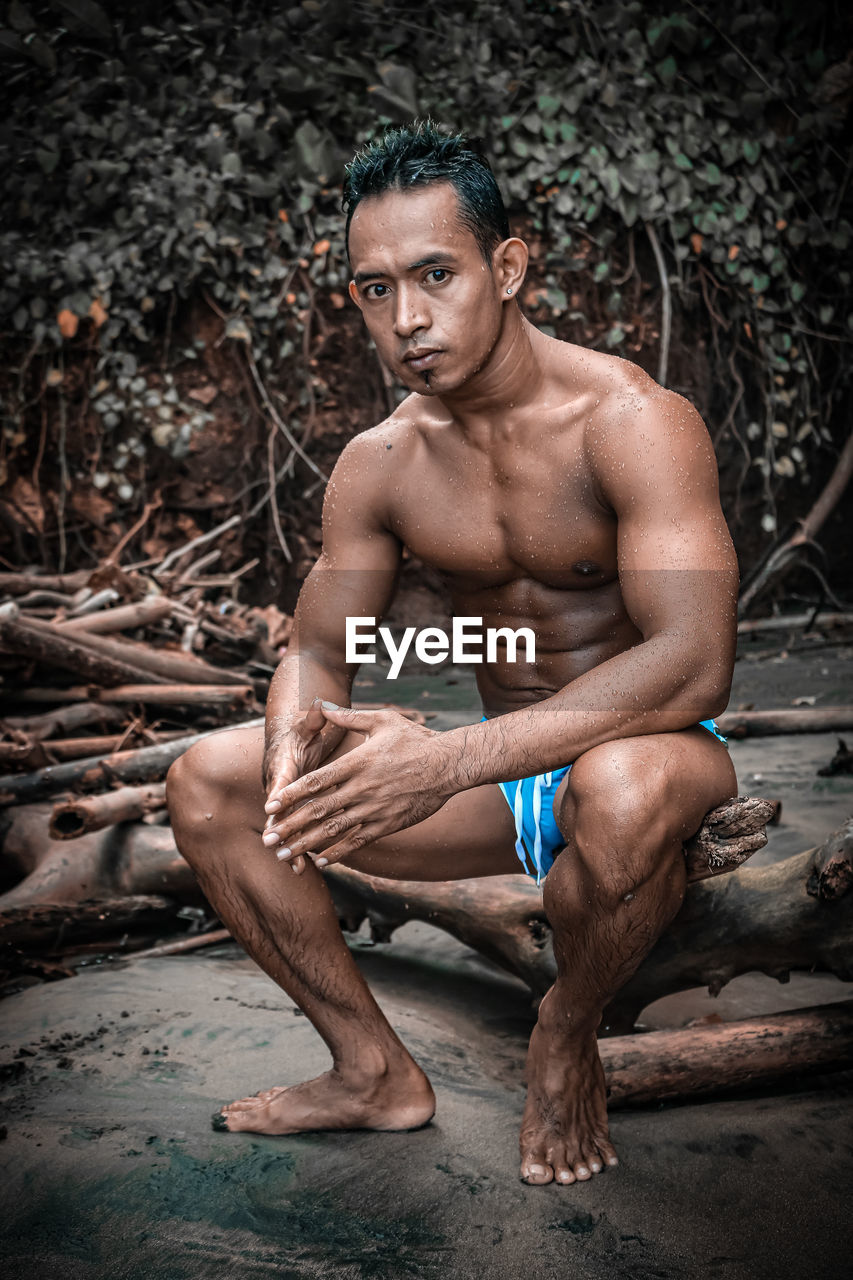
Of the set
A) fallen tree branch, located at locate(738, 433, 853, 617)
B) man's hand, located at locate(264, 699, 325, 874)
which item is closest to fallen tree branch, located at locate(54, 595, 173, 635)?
man's hand, located at locate(264, 699, 325, 874)

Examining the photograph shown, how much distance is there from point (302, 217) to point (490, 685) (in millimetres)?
4498

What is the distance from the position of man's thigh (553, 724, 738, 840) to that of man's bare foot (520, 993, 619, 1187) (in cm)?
39

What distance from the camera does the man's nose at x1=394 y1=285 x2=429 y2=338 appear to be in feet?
6.49

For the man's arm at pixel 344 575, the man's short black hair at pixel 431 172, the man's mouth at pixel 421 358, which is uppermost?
the man's short black hair at pixel 431 172

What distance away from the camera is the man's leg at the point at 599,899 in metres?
1.72

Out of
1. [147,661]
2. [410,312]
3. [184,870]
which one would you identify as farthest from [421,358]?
[147,661]

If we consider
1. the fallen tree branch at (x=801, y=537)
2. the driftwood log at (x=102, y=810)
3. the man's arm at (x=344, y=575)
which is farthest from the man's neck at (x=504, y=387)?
the fallen tree branch at (x=801, y=537)

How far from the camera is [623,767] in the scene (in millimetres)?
1738

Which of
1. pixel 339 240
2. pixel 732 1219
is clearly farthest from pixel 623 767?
pixel 339 240

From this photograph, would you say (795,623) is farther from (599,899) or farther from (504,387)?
(599,899)

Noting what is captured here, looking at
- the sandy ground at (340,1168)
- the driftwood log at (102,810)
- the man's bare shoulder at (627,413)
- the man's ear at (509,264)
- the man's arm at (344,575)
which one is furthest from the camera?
the driftwood log at (102,810)

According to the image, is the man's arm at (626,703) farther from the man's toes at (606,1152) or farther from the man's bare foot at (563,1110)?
the man's toes at (606,1152)

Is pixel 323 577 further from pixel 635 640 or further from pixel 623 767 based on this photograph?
pixel 623 767

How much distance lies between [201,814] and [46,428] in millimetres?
4845
